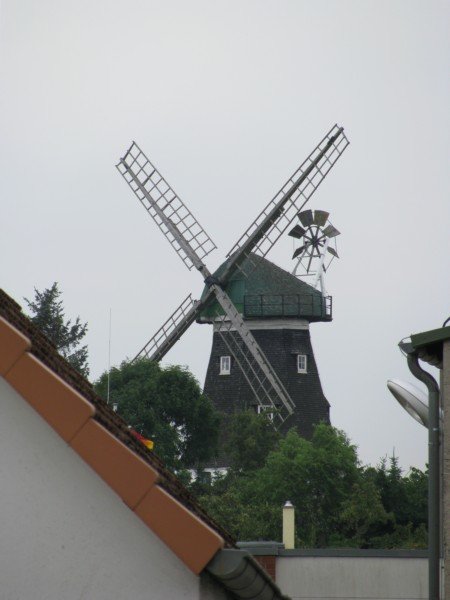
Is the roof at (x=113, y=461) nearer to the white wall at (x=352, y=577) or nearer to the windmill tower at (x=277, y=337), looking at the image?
the white wall at (x=352, y=577)

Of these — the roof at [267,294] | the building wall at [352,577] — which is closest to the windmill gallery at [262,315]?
the roof at [267,294]

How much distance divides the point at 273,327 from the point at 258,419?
15.1 feet

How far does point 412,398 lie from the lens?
10.9m

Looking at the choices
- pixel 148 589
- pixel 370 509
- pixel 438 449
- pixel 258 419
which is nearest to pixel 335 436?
pixel 258 419

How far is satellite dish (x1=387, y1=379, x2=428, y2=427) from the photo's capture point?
10.9 meters

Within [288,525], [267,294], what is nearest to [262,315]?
[267,294]

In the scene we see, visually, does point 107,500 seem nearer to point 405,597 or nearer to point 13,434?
point 13,434

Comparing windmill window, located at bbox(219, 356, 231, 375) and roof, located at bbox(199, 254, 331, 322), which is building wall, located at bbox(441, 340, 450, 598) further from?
windmill window, located at bbox(219, 356, 231, 375)

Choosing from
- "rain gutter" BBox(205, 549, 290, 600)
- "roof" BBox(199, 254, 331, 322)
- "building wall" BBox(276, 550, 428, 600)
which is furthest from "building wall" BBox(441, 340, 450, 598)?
"roof" BBox(199, 254, 331, 322)

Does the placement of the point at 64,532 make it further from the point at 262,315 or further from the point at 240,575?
the point at 262,315

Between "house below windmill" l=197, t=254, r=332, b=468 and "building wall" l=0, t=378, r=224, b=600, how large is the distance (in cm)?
5361

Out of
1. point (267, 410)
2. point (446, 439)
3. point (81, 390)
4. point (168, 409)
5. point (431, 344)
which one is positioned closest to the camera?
point (81, 390)

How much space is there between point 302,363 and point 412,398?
168 feet

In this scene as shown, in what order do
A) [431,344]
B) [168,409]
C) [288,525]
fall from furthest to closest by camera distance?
[168,409] → [288,525] → [431,344]
